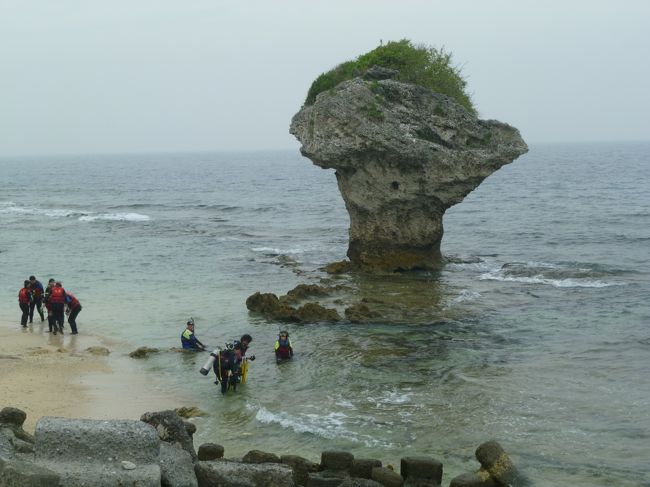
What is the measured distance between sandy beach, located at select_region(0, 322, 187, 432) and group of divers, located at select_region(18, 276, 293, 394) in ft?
2.50

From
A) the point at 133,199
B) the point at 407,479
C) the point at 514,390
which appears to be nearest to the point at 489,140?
the point at 514,390

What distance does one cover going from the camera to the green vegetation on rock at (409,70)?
35594 millimetres

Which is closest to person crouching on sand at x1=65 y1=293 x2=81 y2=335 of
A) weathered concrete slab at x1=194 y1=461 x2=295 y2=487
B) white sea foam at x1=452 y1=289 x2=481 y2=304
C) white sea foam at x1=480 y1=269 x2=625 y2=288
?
white sea foam at x1=452 y1=289 x2=481 y2=304

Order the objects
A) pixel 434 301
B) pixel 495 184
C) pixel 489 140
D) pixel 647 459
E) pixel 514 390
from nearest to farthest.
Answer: pixel 647 459
pixel 514 390
pixel 434 301
pixel 489 140
pixel 495 184

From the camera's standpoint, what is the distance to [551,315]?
28.1m

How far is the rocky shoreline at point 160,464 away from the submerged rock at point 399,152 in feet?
65.5

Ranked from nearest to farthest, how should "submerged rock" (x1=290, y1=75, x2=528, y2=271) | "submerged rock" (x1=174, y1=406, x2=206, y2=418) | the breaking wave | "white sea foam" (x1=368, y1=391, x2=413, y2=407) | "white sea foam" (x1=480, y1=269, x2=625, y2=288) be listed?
"submerged rock" (x1=174, y1=406, x2=206, y2=418), "white sea foam" (x1=368, y1=391, x2=413, y2=407), "submerged rock" (x1=290, y1=75, x2=528, y2=271), "white sea foam" (x1=480, y1=269, x2=625, y2=288), the breaking wave

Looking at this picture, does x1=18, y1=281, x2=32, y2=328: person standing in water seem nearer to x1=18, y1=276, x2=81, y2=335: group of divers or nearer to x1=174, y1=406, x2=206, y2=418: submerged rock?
x1=18, y1=276, x2=81, y2=335: group of divers

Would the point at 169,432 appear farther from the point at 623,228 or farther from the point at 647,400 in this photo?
the point at 623,228

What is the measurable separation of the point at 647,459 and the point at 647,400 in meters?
3.67

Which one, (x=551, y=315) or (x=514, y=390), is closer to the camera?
(x=514, y=390)

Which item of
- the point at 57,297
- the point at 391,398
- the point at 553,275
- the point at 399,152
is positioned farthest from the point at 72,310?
the point at 553,275

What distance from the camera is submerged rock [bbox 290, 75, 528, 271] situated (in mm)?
32719

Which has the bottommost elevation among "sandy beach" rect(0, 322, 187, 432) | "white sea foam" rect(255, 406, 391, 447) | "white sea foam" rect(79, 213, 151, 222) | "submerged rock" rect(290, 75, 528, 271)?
"white sea foam" rect(255, 406, 391, 447)
